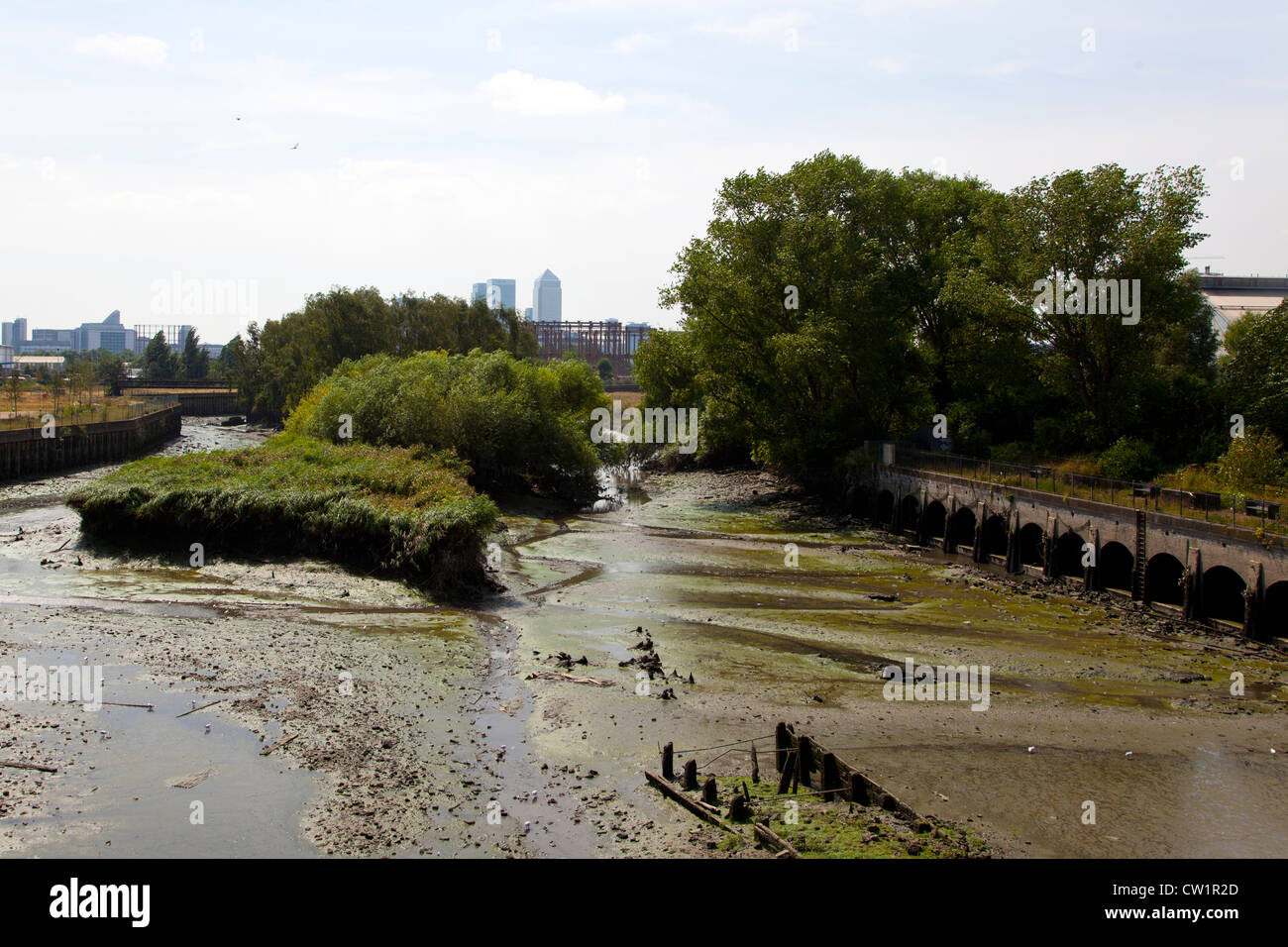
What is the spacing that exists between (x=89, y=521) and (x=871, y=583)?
31214 mm

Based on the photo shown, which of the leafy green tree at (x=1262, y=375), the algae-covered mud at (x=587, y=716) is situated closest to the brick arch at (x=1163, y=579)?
the algae-covered mud at (x=587, y=716)

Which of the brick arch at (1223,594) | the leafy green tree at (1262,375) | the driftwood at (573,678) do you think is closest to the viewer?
the driftwood at (573,678)

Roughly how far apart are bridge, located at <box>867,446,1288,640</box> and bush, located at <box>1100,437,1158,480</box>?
4.23m

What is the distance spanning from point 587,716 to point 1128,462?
31951 millimetres

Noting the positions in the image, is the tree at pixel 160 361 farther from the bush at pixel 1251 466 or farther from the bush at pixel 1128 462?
the bush at pixel 1251 466

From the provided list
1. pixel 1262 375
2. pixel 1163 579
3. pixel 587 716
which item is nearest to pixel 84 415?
pixel 587 716

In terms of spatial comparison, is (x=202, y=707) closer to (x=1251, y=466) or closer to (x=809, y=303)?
(x=1251, y=466)

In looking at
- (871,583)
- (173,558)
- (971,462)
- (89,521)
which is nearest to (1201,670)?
(871,583)

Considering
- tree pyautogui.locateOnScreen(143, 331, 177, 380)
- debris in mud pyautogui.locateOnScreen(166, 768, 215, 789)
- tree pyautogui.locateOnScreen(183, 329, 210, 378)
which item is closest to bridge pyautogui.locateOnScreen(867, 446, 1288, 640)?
debris in mud pyautogui.locateOnScreen(166, 768, 215, 789)

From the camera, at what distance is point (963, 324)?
59656 millimetres

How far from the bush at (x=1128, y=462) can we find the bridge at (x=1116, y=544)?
4231 mm

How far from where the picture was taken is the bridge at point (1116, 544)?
27.7m

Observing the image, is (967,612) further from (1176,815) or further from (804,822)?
(804,822)

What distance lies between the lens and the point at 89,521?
37.7 m
